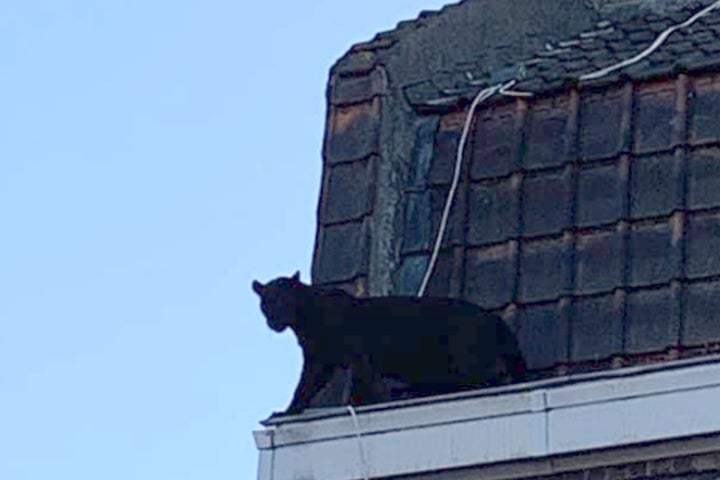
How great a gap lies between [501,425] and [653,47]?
3101 millimetres

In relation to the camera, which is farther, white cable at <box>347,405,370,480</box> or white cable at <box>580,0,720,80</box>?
white cable at <box>580,0,720,80</box>

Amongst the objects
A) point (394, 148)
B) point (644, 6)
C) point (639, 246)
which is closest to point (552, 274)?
point (639, 246)

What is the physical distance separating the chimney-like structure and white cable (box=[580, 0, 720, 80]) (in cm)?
1

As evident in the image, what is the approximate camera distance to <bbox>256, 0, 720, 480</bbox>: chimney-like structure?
1101 centimetres

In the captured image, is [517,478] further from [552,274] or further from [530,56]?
[530,56]

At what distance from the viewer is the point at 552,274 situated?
42.1 ft

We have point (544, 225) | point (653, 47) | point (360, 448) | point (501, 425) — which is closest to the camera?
point (501, 425)

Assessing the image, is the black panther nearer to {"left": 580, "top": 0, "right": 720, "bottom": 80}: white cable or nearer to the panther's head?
the panther's head

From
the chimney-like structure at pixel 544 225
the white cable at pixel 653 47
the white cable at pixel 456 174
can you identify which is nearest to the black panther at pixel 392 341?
the chimney-like structure at pixel 544 225

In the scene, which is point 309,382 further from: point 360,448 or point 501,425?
point 501,425

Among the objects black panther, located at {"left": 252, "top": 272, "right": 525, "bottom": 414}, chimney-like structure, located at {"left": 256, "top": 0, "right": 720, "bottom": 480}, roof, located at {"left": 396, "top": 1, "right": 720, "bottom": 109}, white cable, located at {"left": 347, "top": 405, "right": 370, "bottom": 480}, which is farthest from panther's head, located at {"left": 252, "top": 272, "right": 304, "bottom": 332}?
roof, located at {"left": 396, "top": 1, "right": 720, "bottom": 109}

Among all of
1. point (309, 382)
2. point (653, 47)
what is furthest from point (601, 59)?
point (309, 382)

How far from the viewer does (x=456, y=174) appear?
13438 millimetres

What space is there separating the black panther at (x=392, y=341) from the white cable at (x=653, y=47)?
179 cm
